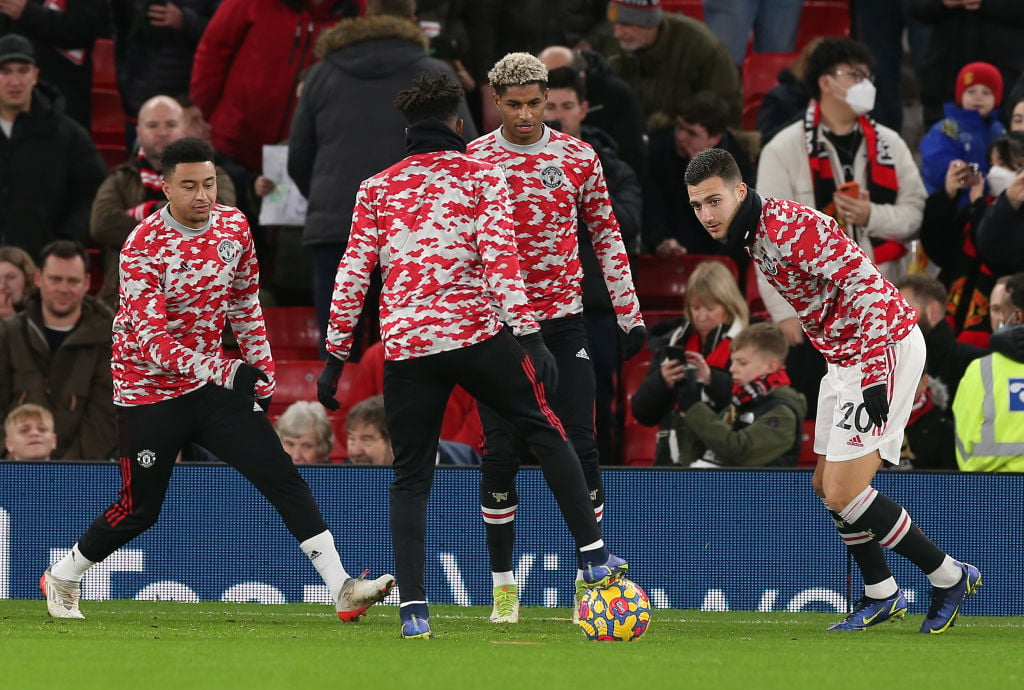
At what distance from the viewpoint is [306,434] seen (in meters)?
10.9

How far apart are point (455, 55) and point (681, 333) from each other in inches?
125

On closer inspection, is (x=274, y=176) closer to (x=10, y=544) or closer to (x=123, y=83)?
(x=123, y=83)

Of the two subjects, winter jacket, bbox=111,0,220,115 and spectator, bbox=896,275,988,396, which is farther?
winter jacket, bbox=111,0,220,115

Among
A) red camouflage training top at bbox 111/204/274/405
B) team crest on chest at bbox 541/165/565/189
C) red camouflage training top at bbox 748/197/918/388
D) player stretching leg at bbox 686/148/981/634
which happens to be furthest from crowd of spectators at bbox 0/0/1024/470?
red camouflage training top at bbox 111/204/274/405

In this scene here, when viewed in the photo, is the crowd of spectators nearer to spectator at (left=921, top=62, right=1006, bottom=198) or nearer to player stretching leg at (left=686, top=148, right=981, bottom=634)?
spectator at (left=921, top=62, right=1006, bottom=198)

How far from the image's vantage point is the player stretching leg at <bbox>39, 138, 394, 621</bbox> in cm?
843

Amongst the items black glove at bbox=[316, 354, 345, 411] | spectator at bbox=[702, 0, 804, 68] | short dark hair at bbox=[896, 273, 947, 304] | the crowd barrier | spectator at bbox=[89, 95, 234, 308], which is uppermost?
spectator at bbox=[702, 0, 804, 68]

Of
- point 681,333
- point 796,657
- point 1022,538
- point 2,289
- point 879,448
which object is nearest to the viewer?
point 796,657

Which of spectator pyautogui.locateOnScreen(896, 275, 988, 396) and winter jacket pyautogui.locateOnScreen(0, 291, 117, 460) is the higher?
spectator pyautogui.locateOnScreen(896, 275, 988, 396)

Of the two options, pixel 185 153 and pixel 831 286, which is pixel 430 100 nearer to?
pixel 185 153

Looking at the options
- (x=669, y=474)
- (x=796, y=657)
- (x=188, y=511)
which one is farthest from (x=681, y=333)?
(x=796, y=657)

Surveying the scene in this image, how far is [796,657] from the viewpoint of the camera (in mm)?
7094

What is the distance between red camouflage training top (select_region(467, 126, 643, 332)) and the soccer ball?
4.87 ft

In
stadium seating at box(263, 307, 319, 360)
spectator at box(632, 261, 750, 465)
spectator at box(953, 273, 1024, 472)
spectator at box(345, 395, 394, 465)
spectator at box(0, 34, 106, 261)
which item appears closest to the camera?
spectator at box(953, 273, 1024, 472)
